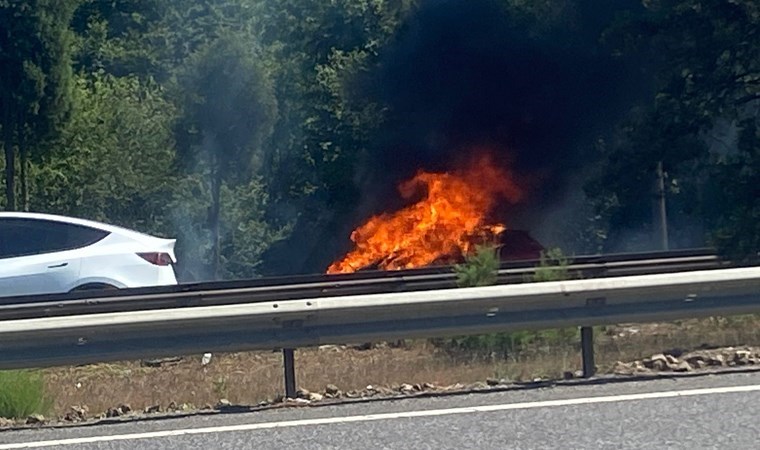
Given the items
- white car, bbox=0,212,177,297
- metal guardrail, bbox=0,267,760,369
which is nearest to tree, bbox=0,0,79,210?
white car, bbox=0,212,177,297

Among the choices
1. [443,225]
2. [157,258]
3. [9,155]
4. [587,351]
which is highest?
[9,155]

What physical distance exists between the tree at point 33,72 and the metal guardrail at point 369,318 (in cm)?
2389

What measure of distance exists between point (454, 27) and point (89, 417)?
23.9 metres

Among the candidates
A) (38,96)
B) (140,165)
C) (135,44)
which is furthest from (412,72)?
(135,44)

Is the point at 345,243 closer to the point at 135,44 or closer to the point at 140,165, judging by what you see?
the point at 140,165

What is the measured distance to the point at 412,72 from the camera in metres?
32.1

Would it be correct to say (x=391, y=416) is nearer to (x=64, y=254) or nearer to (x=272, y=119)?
(x=64, y=254)

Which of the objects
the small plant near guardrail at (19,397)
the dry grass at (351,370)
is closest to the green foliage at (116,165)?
the dry grass at (351,370)

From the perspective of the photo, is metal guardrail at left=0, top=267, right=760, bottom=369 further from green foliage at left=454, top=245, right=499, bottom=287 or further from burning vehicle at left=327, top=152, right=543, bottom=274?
burning vehicle at left=327, top=152, right=543, bottom=274

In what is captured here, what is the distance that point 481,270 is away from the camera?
1303 centimetres

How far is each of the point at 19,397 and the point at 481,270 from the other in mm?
5520

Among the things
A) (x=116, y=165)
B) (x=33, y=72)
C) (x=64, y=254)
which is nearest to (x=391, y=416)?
(x=64, y=254)

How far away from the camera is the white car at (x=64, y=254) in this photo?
47.7ft

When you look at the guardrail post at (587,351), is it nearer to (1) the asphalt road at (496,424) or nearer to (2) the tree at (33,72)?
(1) the asphalt road at (496,424)
